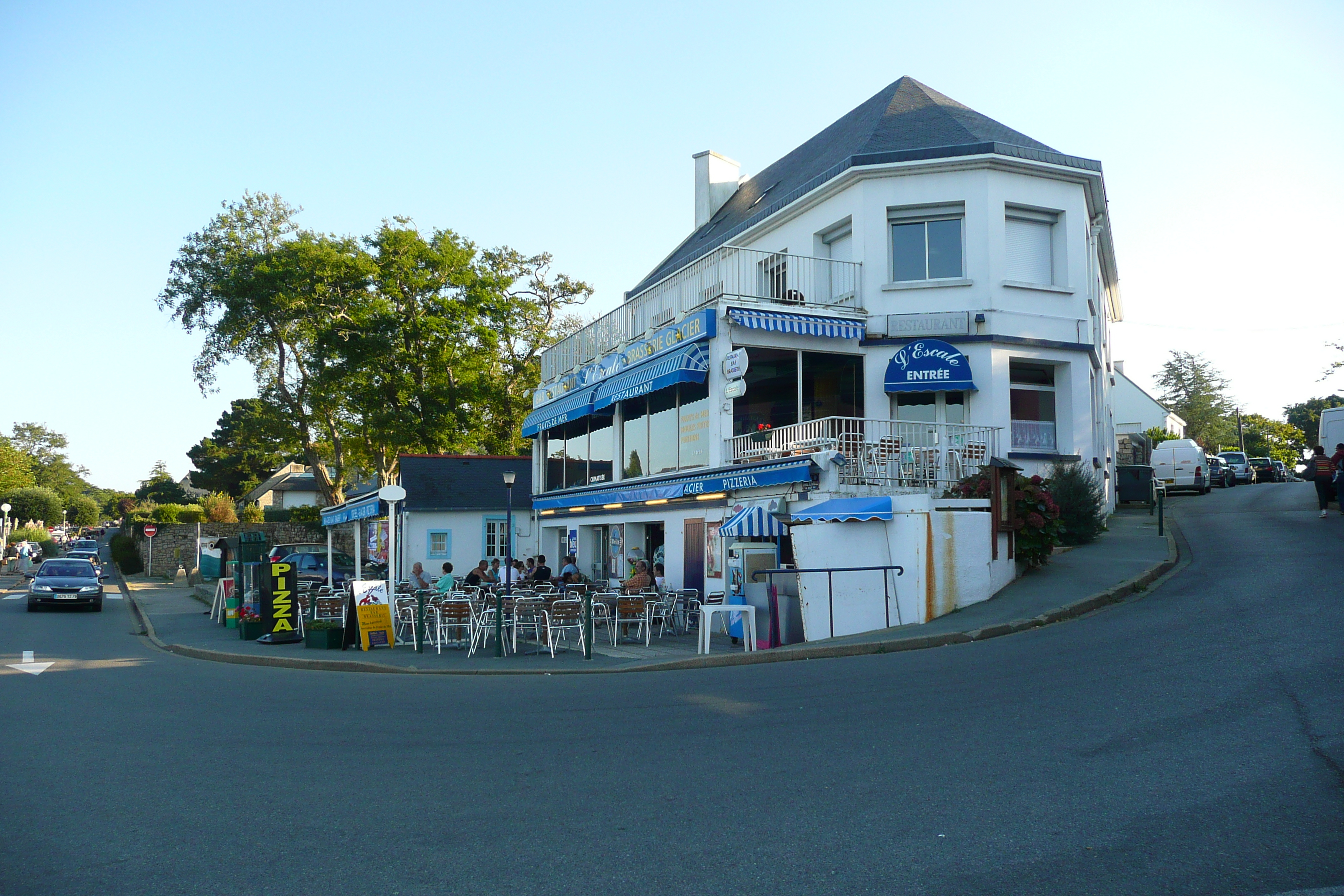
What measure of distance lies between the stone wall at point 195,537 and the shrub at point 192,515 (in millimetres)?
1334

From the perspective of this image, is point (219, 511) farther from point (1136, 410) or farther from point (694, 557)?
point (1136, 410)

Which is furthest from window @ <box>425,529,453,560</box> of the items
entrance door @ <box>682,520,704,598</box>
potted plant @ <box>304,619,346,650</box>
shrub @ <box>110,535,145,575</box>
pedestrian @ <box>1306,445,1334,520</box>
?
shrub @ <box>110,535,145,575</box>

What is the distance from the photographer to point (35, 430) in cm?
12312

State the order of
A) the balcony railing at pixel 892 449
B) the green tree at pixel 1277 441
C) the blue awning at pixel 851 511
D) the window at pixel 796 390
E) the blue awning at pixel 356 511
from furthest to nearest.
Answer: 1. the green tree at pixel 1277 441
2. the blue awning at pixel 356 511
3. the window at pixel 796 390
4. the balcony railing at pixel 892 449
5. the blue awning at pixel 851 511

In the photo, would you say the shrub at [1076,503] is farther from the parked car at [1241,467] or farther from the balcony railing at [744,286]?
the parked car at [1241,467]

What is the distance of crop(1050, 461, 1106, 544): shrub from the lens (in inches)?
722

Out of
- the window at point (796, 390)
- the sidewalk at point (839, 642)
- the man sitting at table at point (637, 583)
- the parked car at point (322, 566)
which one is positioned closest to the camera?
the sidewalk at point (839, 642)

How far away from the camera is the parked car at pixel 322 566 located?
28.6 m

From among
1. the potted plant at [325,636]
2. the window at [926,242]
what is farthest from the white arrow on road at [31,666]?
the window at [926,242]

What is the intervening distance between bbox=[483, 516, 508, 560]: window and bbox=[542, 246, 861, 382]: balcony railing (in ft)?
32.3

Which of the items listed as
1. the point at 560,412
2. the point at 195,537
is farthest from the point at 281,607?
the point at 195,537

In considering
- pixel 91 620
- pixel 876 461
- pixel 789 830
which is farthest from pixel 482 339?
pixel 789 830

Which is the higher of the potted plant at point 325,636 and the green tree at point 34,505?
the green tree at point 34,505

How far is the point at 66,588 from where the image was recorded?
27.4m
